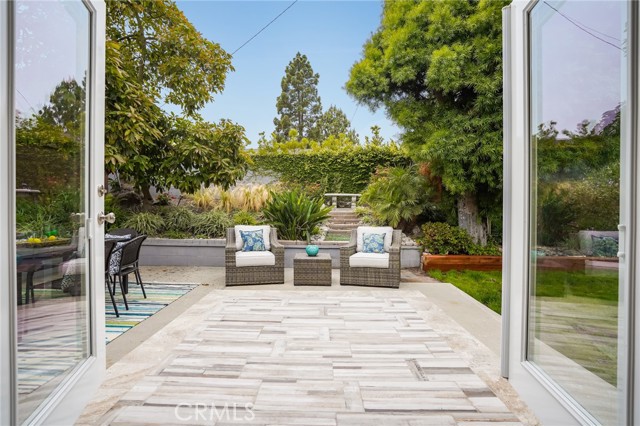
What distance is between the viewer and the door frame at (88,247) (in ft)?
5.06

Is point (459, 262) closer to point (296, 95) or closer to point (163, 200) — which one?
point (163, 200)

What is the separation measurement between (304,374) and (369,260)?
3.08 meters

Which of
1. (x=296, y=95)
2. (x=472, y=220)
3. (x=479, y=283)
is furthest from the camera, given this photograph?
(x=296, y=95)

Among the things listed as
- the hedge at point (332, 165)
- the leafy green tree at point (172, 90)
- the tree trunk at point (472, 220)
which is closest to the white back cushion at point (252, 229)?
the leafy green tree at point (172, 90)

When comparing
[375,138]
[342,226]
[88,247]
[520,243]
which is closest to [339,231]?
[342,226]

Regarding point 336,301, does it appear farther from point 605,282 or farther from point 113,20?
point 113,20

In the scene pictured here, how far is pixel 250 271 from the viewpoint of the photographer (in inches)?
229

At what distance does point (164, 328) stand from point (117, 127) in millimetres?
3956

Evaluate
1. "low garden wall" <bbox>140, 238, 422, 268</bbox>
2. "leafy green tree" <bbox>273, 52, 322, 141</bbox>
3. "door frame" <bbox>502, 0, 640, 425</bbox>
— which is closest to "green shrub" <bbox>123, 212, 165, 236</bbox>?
"low garden wall" <bbox>140, 238, 422, 268</bbox>

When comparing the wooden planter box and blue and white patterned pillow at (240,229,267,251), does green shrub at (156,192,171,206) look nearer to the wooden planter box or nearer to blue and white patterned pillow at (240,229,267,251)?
blue and white patterned pillow at (240,229,267,251)

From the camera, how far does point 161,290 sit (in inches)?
210

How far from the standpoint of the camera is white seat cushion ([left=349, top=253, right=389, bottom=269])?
224 inches

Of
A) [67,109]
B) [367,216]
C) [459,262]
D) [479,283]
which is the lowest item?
[479,283]

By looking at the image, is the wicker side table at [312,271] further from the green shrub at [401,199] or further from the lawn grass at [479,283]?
the green shrub at [401,199]
